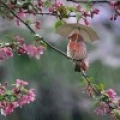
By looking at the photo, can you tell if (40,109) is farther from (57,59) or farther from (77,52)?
(77,52)

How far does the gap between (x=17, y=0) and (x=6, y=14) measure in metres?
0.08

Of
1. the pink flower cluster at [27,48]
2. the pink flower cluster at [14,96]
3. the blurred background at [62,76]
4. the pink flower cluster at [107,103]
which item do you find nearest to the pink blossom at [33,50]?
the pink flower cluster at [27,48]

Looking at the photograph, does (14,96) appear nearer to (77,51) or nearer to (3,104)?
(3,104)

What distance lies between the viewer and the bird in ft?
4.66

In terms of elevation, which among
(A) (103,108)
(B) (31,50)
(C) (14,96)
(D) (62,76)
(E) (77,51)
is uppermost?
(E) (77,51)

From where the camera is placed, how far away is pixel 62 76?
3.04 metres

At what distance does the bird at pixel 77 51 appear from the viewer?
1.42m

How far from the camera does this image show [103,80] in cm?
297

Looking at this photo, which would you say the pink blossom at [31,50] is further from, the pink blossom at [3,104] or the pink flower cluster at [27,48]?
the pink blossom at [3,104]

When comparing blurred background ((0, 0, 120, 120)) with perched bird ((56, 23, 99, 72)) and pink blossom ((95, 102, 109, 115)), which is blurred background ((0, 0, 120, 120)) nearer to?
pink blossom ((95, 102, 109, 115))

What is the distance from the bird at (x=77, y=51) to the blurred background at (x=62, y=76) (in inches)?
56.1

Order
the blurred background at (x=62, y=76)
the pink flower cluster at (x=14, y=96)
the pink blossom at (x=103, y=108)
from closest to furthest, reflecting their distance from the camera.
→ the pink flower cluster at (x=14, y=96) < the pink blossom at (x=103, y=108) < the blurred background at (x=62, y=76)

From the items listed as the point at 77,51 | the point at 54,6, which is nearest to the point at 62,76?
the point at 54,6

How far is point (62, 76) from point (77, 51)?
5.30 feet
